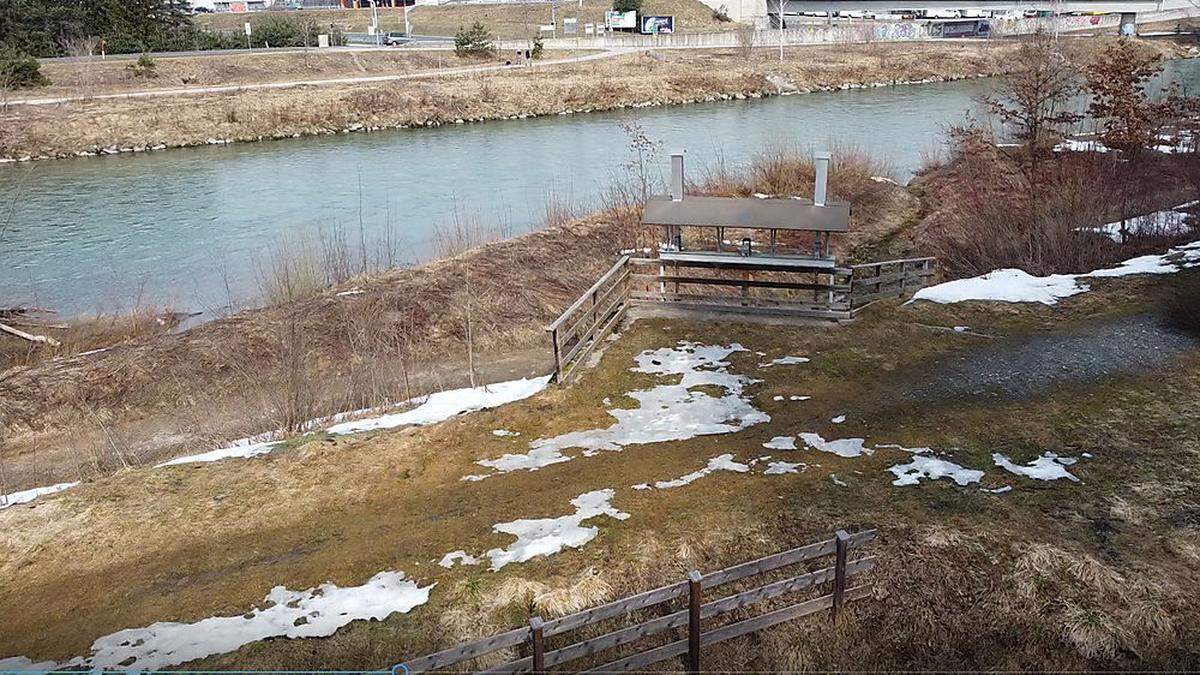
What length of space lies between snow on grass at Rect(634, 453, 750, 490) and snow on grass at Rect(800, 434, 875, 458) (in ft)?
3.82

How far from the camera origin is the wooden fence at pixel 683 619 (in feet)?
21.8

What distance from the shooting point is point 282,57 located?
61.8m

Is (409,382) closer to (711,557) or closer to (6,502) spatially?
(6,502)

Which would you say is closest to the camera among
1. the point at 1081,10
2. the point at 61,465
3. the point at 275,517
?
the point at 275,517

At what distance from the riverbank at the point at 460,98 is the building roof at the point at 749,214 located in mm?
37167

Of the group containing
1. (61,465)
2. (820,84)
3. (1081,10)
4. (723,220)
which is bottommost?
(61,465)

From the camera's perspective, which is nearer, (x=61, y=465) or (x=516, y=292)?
(x=61, y=465)

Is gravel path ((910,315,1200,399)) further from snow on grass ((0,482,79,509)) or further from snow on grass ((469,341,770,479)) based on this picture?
snow on grass ((0,482,79,509))

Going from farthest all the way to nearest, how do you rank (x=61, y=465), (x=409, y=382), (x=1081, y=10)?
(x=1081, y=10)
(x=409, y=382)
(x=61, y=465)

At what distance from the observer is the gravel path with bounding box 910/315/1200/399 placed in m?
12.9

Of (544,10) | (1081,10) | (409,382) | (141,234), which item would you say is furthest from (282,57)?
(1081,10)

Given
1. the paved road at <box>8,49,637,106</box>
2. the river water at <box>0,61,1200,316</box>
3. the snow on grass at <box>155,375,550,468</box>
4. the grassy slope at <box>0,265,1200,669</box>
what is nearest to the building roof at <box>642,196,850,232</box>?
the grassy slope at <box>0,265,1200,669</box>

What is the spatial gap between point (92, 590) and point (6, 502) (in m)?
3.55

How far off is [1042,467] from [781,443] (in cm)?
319
